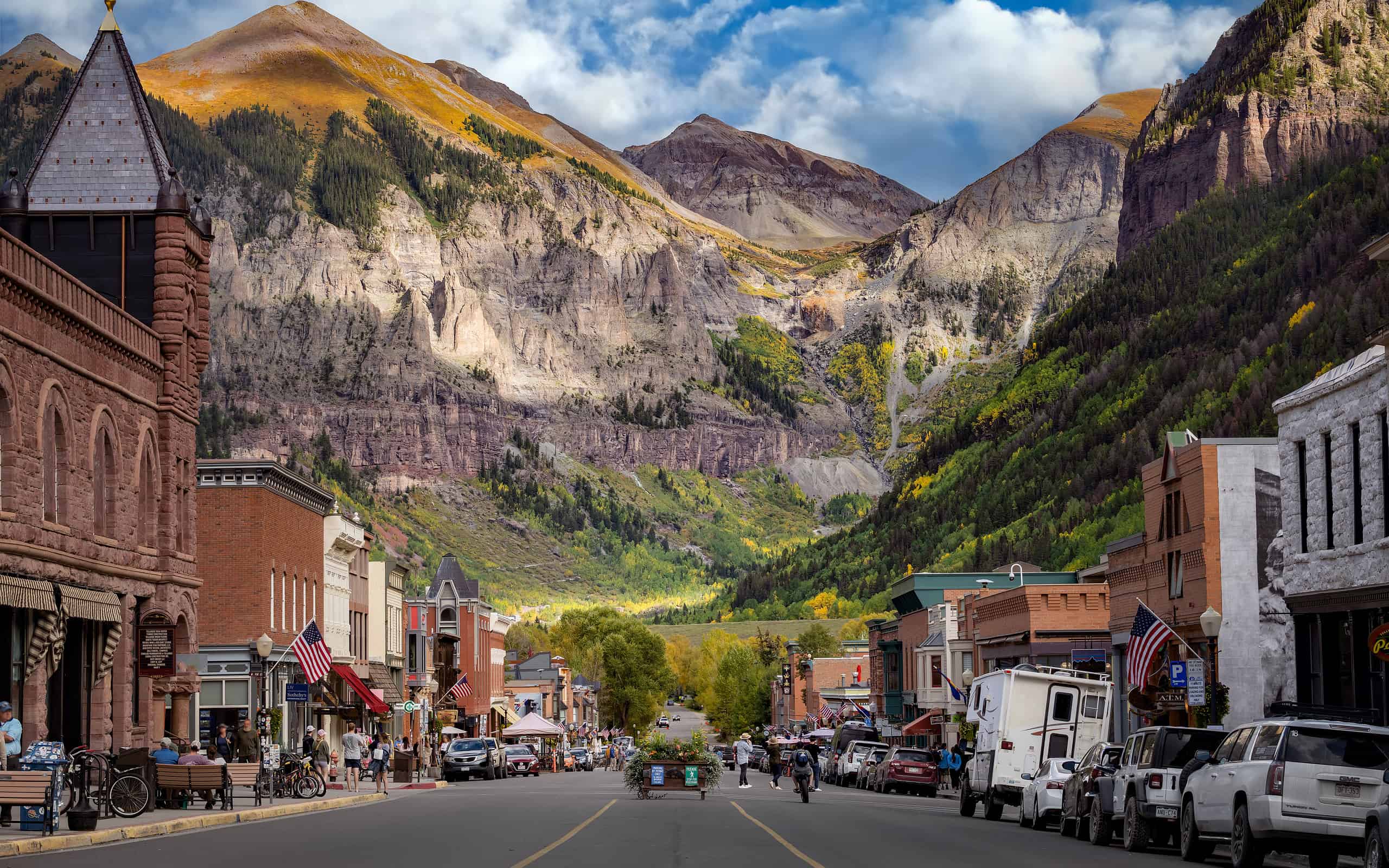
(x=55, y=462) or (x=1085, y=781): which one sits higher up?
(x=55, y=462)

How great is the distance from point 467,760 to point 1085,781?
44416 mm

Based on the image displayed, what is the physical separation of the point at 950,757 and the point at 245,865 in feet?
177

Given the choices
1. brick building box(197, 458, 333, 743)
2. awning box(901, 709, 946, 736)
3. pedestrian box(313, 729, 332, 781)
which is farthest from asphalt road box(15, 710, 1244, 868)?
awning box(901, 709, 946, 736)

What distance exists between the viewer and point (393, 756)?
7338 cm

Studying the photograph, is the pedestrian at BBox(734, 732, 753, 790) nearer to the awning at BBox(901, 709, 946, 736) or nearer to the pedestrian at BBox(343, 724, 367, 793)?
the pedestrian at BBox(343, 724, 367, 793)

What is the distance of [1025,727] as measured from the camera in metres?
41.5

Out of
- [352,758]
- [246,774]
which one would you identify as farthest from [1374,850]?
[352,758]

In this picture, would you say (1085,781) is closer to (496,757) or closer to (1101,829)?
(1101,829)

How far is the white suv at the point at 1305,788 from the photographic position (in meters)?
20.9

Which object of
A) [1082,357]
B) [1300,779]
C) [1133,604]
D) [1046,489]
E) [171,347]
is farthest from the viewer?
[1082,357]

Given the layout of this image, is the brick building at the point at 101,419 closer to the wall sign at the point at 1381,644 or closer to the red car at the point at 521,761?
the wall sign at the point at 1381,644

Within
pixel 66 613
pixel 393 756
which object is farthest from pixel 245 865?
pixel 393 756

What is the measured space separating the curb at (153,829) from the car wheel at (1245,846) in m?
16.7

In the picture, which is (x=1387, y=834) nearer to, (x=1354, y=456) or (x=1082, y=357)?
(x=1354, y=456)
